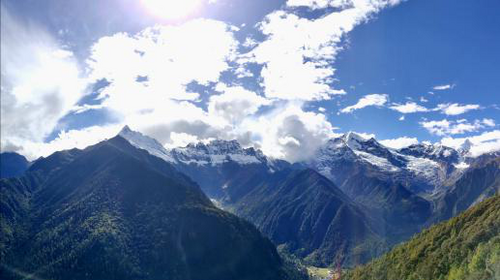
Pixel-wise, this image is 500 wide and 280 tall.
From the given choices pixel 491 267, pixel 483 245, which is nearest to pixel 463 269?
pixel 483 245

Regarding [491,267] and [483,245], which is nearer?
[491,267]

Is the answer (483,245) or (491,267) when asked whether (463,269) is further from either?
(491,267)

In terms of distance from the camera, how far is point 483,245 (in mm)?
197875

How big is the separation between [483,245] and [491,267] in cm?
2878

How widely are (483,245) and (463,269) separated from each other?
43.7 ft

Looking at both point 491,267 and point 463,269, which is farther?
point 463,269

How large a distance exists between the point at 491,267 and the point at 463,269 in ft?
89.3

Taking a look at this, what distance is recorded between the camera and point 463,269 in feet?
647

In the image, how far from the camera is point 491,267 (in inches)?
6737
